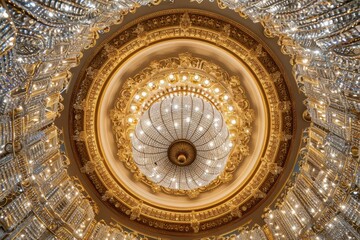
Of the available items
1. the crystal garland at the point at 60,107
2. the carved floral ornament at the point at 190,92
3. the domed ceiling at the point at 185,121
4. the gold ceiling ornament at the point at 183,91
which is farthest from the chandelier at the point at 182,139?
the crystal garland at the point at 60,107

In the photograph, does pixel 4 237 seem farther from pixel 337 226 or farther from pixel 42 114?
pixel 337 226

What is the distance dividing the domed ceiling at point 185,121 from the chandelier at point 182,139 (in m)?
0.02

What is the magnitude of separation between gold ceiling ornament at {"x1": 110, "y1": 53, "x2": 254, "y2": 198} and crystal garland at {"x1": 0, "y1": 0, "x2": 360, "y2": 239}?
1822 mm

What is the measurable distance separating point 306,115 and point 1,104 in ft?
19.5

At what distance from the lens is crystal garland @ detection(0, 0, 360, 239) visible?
4.08m

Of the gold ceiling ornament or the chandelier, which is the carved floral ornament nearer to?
the gold ceiling ornament

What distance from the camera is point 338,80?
490 cm

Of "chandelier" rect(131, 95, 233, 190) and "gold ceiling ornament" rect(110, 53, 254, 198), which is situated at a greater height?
"gold ceiling ornament" rect(110, 53, 254, 198)

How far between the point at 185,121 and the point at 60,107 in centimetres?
240

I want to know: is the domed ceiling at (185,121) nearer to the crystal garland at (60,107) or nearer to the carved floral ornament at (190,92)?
the carved floral ornament at (190,92)

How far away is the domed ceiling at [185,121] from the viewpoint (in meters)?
7.67

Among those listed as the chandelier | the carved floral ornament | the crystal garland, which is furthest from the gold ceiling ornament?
the crystal garland

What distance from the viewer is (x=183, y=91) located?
27.6 feet

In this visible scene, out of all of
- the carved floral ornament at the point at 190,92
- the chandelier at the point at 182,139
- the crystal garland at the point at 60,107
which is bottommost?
the crystal garland at the point at 60,107
